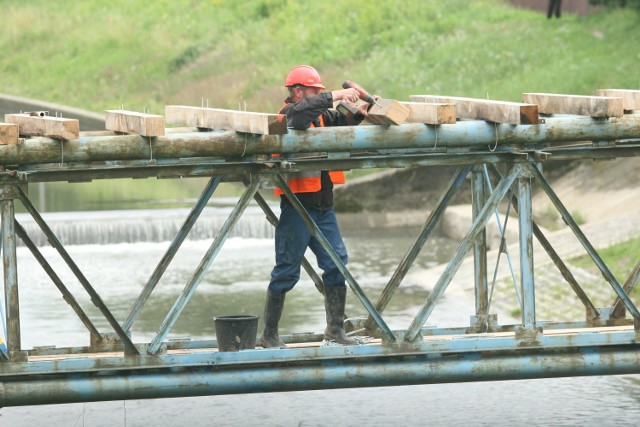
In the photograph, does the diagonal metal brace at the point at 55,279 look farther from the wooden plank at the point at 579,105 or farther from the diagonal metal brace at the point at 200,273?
the wooden plank at the point at 579,105

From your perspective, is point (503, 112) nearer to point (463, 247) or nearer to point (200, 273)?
point (463, 247)

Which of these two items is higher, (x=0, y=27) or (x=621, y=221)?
(x=0, y=27)

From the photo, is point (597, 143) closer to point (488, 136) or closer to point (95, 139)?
point (488, 136)

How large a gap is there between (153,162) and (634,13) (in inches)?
1196

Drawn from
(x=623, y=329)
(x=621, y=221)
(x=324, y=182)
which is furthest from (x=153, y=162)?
(x=621, y=221)

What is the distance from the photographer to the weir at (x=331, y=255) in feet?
35.6

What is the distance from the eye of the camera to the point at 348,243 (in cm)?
2969

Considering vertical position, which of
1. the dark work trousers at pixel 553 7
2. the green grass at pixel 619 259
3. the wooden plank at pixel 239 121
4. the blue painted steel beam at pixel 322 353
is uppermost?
the dark work trousers at pixel 553 7

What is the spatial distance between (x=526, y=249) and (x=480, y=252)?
1489 millimetres

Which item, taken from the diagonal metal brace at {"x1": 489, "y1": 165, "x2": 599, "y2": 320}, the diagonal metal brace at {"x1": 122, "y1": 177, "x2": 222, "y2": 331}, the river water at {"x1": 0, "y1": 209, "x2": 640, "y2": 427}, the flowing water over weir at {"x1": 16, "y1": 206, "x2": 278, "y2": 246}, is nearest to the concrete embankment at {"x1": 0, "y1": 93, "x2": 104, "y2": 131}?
the flowing water over weir at {"x1": 16, "y1": 206, "x2": 278, "y2": 246}

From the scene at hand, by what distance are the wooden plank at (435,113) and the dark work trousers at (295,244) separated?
1.05 m

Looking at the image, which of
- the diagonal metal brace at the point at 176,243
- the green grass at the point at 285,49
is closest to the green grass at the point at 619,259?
the diagonal metal brace at the point at 176,243

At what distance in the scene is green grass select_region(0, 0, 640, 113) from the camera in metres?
39.1

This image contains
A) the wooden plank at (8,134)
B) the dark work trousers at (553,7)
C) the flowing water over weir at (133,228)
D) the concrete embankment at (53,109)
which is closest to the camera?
the wooden plank at (8,134)
